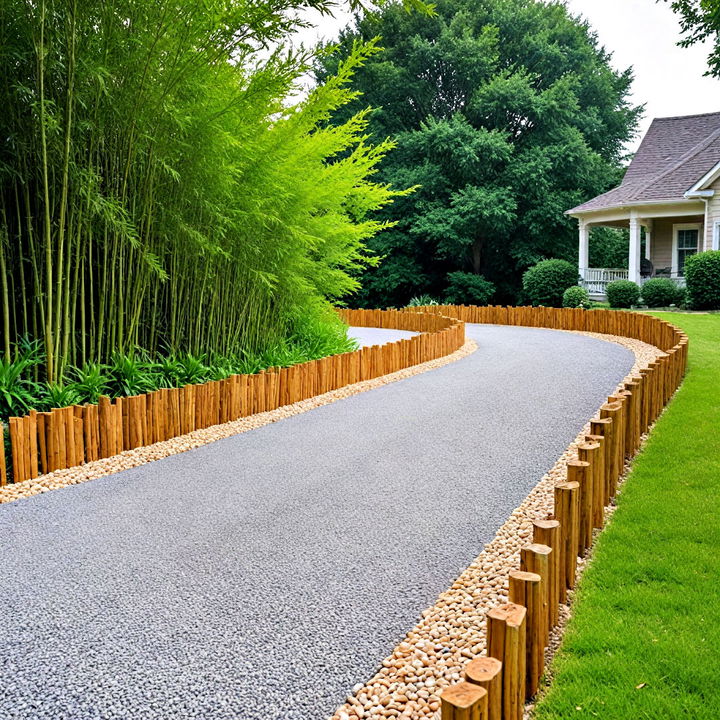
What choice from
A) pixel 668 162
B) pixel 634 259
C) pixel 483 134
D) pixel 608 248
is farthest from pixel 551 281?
pixel 608 248

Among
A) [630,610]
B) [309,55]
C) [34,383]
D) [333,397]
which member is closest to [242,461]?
[34,383]

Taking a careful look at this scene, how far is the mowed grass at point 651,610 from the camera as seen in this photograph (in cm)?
208

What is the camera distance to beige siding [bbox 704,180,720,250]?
16766mm

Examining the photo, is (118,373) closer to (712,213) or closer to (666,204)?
(712,213)

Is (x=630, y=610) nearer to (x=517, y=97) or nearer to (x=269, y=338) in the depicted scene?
(x=269, y=338)

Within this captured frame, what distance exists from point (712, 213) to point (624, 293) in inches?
118

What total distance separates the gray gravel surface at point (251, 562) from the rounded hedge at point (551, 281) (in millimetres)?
13201

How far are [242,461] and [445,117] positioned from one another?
65.3 feet

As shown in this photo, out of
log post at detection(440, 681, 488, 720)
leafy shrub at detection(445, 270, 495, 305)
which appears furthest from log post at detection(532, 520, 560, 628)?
leafy shrub at detection(445, 270, 495, 305)


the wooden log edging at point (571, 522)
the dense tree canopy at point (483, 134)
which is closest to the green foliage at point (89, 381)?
the wooden log edging at point (571, 522)

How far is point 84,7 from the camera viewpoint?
4.99 metres

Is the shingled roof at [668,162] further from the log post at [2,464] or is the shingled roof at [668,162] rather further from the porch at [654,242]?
the log post at [2,464]

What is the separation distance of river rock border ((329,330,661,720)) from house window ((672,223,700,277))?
57.9ft

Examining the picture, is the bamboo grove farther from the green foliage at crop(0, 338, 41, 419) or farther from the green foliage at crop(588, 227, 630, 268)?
the green foliage at crop(588, 227, 630, 268)
